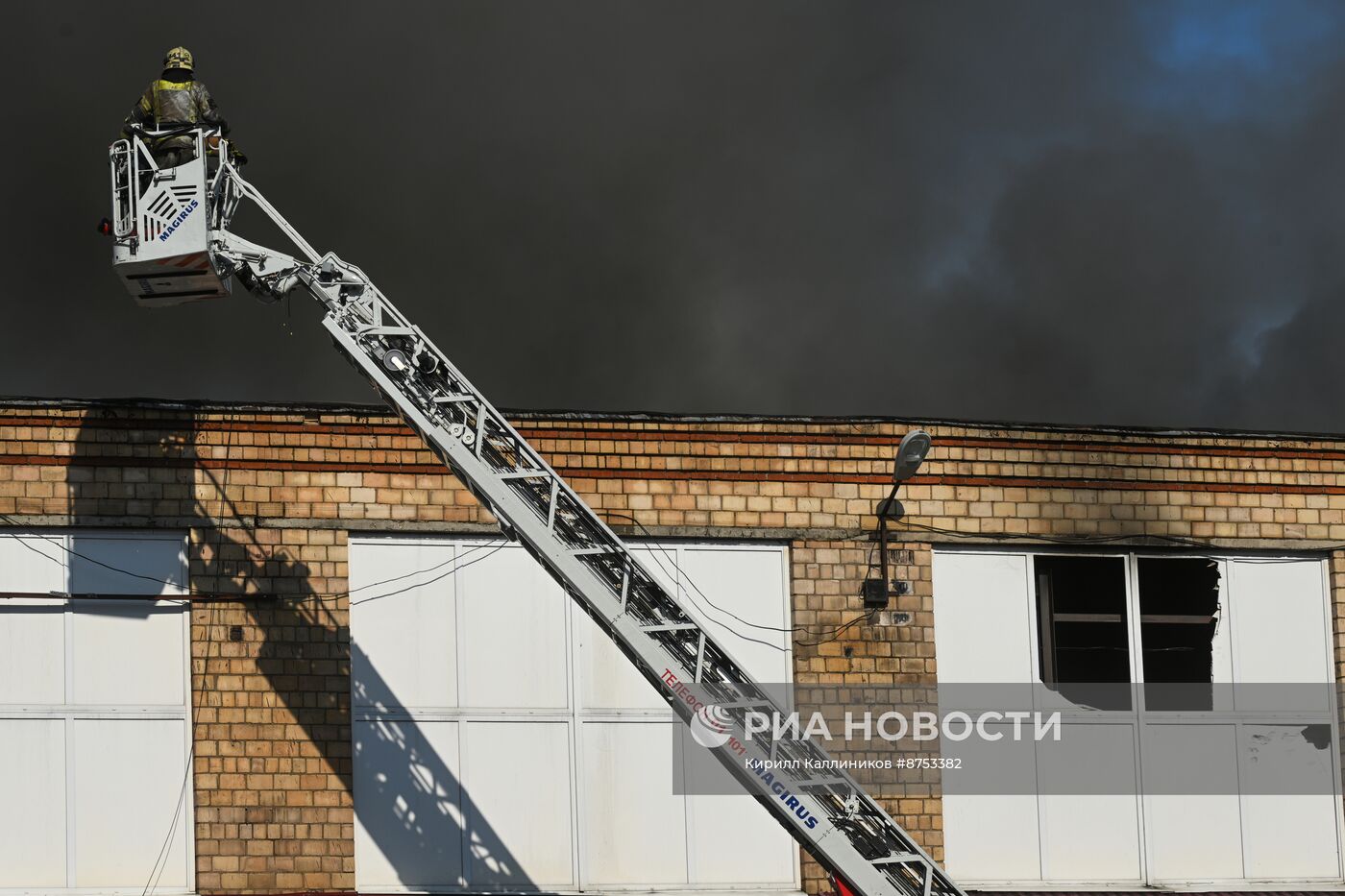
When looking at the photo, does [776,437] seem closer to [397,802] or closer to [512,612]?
[512,612]

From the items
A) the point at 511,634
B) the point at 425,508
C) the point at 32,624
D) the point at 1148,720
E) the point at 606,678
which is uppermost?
the point at 425,508

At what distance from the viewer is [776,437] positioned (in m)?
18.0

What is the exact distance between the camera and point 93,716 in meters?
16.4

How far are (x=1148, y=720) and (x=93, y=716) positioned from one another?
32.6ft

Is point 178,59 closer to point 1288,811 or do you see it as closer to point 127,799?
point 127,799

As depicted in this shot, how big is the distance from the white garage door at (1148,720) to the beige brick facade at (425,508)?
0.33 meters

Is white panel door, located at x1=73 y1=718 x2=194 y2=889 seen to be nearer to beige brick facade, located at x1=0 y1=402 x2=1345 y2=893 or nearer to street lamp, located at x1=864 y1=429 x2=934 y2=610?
beige brick facade, located at x1=0 y1=402 x2=1345 y2=893

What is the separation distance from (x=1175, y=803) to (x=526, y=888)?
21.0 ft

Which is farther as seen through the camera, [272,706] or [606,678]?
[606,678]

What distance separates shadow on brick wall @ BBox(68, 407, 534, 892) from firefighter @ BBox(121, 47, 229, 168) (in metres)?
2.77

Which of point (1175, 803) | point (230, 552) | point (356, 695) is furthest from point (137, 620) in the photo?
point (1175, 803)

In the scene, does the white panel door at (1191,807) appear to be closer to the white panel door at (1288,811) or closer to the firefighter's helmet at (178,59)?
the white panel door at (1288,811)

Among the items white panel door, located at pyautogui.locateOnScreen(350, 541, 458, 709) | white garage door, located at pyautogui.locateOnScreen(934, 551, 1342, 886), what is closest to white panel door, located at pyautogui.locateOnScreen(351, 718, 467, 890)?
white panel door, located at pyautogui.locateOnScreen(350, 541, 458, 709)

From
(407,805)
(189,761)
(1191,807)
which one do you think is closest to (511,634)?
(407,805)
